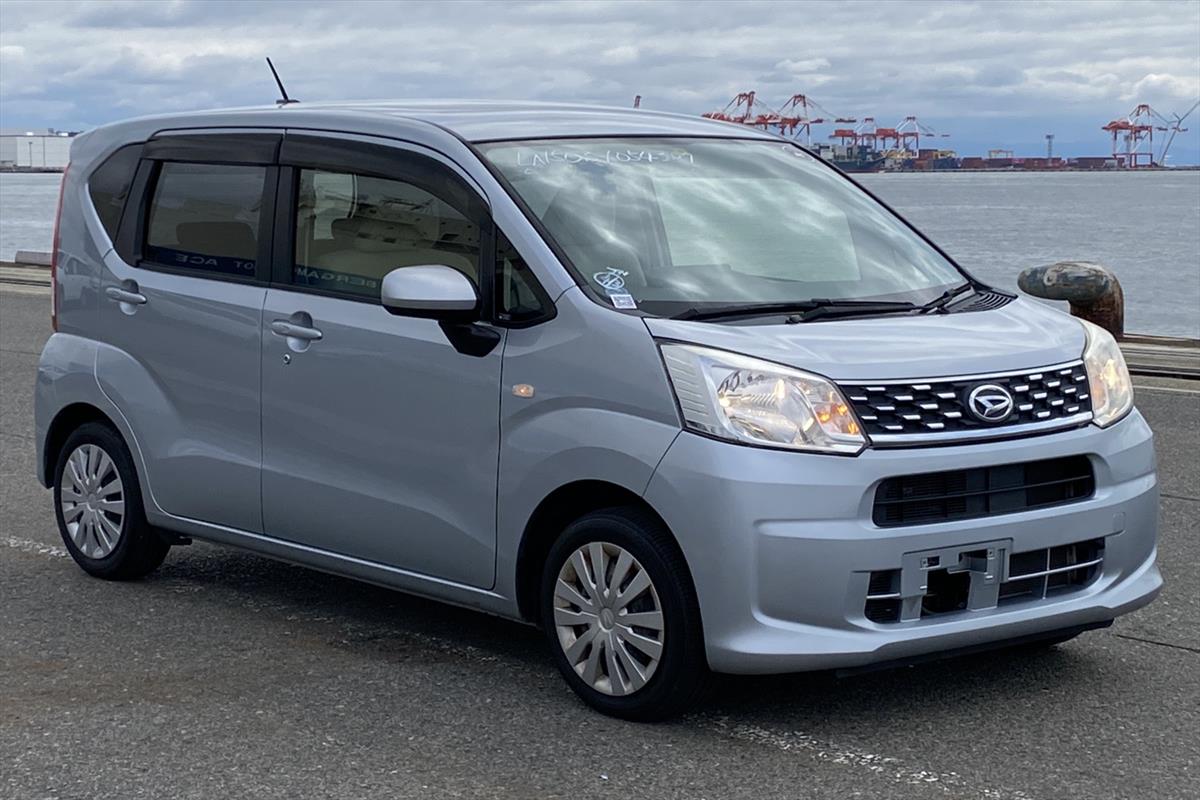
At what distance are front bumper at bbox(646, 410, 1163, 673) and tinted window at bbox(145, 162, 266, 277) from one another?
214 centimetres

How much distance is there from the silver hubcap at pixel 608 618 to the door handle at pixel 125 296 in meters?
2.27

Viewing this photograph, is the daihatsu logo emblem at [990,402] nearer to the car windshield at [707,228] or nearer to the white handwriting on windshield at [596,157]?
the car windshield at [707,228]

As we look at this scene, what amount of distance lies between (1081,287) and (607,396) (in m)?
12.5

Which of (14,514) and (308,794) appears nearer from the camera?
(308,794)

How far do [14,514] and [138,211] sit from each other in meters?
2.17

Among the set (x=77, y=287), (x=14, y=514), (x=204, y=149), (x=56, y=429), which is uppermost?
(x=204, y=149)

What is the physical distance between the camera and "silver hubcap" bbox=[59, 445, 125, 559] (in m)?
6.84

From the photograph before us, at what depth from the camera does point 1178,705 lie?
206 inches

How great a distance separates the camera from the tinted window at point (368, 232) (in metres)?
5.57

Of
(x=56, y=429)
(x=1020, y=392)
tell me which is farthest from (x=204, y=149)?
(x=1020, y=392)

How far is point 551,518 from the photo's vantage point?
5273mm

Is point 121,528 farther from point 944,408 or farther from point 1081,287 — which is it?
point 1081,287

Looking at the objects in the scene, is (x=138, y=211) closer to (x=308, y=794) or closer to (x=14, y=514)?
(x=14, y=514)

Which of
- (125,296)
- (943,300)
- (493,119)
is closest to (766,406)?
(943,300)
